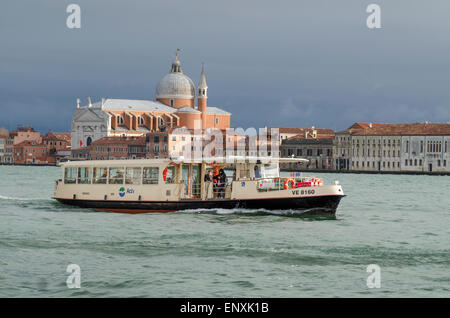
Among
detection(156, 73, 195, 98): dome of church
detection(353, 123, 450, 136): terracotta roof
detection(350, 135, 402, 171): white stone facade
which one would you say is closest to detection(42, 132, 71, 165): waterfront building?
detection(156, 73, 195, 98): dome of church

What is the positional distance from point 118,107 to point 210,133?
15393 millimetres

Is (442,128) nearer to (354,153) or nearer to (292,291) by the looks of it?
(354,153)

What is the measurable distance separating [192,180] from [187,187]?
230 millimetres

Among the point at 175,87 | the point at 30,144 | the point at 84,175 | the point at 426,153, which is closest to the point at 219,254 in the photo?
the point at 84,175

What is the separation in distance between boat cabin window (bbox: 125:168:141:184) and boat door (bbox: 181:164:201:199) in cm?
113

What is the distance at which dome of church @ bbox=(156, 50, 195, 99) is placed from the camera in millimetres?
110438

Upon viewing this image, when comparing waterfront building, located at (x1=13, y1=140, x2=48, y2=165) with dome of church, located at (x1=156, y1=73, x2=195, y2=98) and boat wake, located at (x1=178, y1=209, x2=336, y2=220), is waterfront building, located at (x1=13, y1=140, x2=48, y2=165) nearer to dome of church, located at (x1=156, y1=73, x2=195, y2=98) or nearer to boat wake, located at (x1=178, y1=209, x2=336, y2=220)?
dome of church, located at (x1=156, y1=73, x2=195, y2=98)

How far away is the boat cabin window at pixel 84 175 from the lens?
2275cm

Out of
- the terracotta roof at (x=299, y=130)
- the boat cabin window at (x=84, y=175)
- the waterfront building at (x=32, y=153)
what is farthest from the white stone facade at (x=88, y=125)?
the boat cabin window at (x=84, y=175)

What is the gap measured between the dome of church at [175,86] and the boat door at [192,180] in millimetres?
88800

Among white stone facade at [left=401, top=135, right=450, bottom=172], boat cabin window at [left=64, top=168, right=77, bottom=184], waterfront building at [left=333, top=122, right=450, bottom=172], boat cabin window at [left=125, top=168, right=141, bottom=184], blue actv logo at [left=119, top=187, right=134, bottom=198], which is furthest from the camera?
waterfront building at [left=333, top=122, right=450, bottom=172]

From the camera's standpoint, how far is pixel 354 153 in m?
94.9

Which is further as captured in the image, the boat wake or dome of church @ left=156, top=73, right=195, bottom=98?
dome of church @ left=156, top=73, right=195, bottom=98

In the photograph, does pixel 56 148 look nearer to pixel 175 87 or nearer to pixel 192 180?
pixel 175 87
